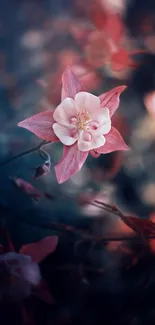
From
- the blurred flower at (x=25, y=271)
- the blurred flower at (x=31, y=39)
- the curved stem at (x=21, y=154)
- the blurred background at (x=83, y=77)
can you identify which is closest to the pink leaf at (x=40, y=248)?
the blurred flower at (x=25, y=271)

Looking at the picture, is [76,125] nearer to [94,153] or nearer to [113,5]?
[94,153]

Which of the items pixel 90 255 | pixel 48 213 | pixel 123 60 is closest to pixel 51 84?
pixel 123 60

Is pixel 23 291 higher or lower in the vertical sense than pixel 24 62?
lower

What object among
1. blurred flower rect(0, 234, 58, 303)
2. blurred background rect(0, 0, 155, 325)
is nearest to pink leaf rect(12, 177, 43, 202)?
blurred background rect(0, 0, 155, 325)

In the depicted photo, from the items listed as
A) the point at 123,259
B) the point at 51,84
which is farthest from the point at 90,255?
the point at 51,84

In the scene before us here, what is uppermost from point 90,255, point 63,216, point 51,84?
point 51,84

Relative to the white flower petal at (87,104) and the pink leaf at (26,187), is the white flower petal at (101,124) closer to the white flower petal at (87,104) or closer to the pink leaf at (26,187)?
the white flower petal at (87,104)

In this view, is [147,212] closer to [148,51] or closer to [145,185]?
[145,185]
